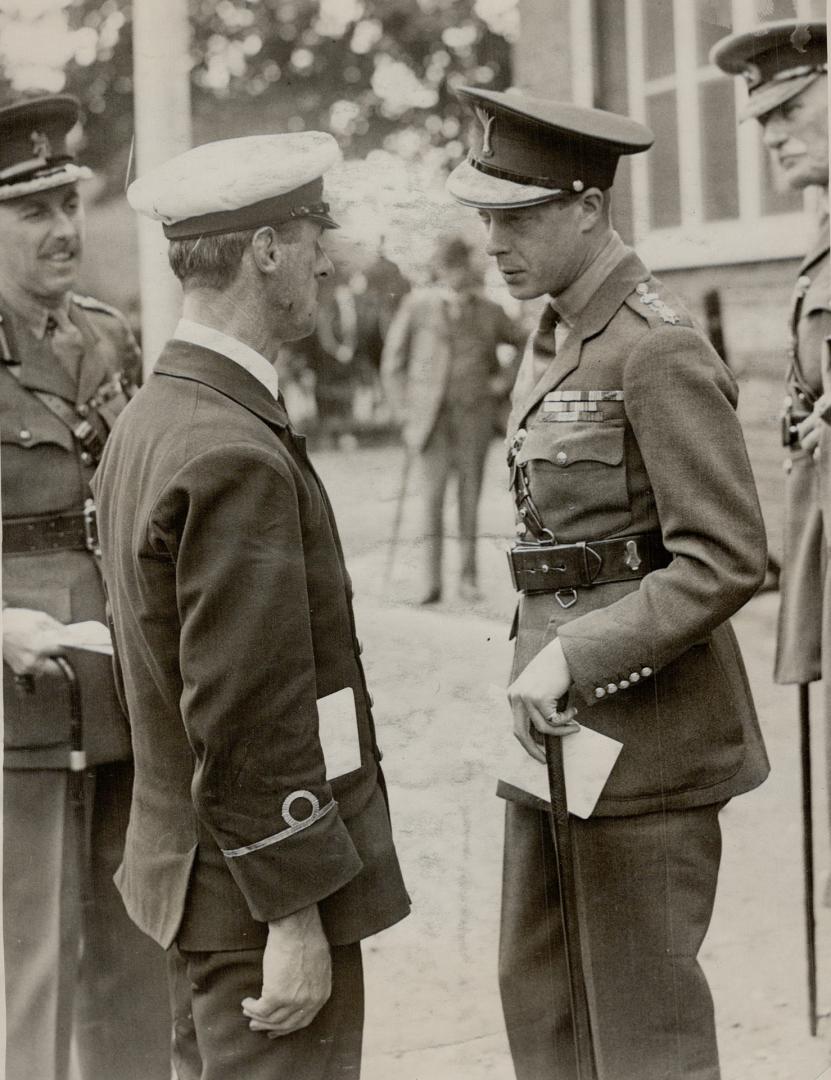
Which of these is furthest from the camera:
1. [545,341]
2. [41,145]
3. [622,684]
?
[41,145]

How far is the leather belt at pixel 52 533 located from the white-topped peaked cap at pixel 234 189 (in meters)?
0.91

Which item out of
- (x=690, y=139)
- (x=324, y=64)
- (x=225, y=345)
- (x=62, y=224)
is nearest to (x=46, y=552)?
(x=62, y=224)

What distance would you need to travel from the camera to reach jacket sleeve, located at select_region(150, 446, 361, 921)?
188cm

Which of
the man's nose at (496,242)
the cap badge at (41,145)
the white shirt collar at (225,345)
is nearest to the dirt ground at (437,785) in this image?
the man's nose at (496,242)

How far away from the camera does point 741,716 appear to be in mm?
2418

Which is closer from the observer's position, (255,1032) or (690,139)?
(255,1032)

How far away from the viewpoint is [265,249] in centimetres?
210

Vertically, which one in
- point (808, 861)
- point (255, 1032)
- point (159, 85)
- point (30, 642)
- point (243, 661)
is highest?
point (159, 85)

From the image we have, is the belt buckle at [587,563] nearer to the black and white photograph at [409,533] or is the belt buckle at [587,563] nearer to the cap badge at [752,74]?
the black and white photograph at [409,533]

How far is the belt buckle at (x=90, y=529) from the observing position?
291cm

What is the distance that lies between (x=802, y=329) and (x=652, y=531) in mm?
1002

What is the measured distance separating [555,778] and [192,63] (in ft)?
5.26

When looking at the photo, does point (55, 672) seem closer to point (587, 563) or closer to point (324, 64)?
point (587, 563)

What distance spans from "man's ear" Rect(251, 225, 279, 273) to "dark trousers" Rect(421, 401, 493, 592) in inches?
31.6
